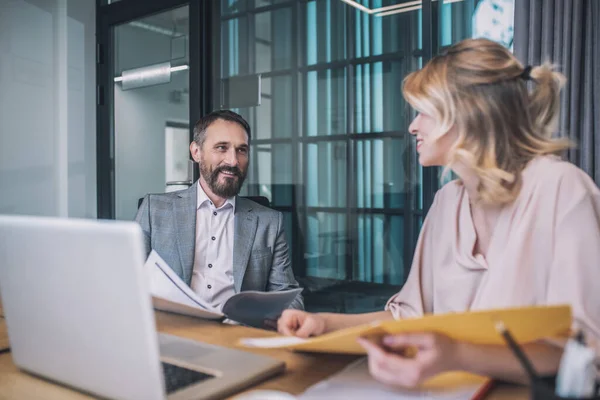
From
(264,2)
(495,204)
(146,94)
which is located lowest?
(495,204)

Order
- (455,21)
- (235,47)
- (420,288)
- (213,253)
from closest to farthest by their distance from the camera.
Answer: (420,288)
(213,253)
(455,21)
(235,47)

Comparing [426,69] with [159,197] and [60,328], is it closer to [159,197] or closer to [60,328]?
[60,328]

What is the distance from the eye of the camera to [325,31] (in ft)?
10.1

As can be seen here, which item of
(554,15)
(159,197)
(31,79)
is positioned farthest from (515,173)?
(31,79)

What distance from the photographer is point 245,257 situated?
84.6 inches

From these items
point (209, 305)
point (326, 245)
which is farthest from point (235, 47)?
point (209, 305)

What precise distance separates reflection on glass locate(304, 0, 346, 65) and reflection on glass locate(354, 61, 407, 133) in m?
0.21

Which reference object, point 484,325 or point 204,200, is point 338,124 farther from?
point 484,325

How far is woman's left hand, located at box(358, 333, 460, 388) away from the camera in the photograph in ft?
2.25

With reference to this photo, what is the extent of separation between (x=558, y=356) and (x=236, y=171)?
5.65ft

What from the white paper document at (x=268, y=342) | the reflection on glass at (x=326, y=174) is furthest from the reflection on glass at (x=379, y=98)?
the white paper document at (x=268, y=342)

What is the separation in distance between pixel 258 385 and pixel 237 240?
134 centimetres

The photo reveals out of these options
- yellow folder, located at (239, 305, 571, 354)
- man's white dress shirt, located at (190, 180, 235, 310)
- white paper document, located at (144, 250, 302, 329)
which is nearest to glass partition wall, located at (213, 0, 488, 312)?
man's white dress shirt, located at (190, 180, 235, 310)

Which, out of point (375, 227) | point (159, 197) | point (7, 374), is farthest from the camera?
point (375, 227)
